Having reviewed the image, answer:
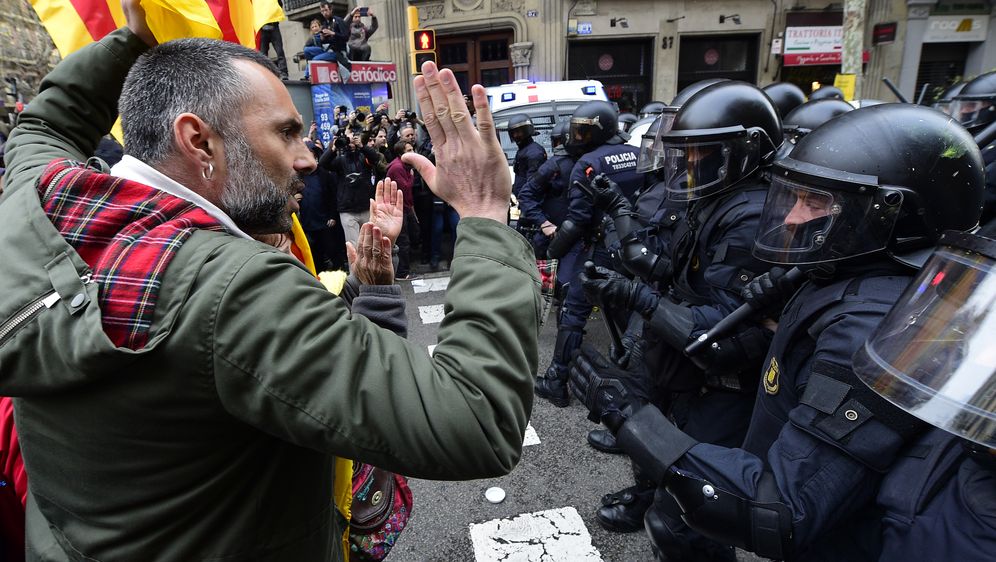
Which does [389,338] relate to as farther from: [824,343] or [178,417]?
[824,343]

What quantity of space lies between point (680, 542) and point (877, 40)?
65.6 feet

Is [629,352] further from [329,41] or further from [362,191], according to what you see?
[329,41]

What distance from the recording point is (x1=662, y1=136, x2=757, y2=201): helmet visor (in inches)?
99.4

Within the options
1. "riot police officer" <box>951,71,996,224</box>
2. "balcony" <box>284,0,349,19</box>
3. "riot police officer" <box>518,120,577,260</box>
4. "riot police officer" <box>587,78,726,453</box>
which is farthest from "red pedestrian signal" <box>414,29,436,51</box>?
"balcony" <box>284,0,349,19</box>

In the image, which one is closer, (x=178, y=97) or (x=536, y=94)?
(x=178, y=97)

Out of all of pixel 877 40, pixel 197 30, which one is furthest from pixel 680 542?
pixel 877 40

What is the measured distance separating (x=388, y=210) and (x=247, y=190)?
2.20 ft

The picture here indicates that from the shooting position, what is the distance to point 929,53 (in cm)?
1728

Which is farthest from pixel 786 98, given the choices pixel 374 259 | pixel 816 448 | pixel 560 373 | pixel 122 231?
pixel 122 231

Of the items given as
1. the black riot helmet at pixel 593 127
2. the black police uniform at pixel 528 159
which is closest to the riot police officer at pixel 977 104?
the black riot helmet at pixel 593 127

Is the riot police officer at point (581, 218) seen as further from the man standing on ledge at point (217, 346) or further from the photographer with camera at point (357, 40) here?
the photographer with camera at point (357, 40)

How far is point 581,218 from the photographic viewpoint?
449cm

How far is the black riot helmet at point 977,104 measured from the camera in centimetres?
420

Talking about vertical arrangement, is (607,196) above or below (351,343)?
below
